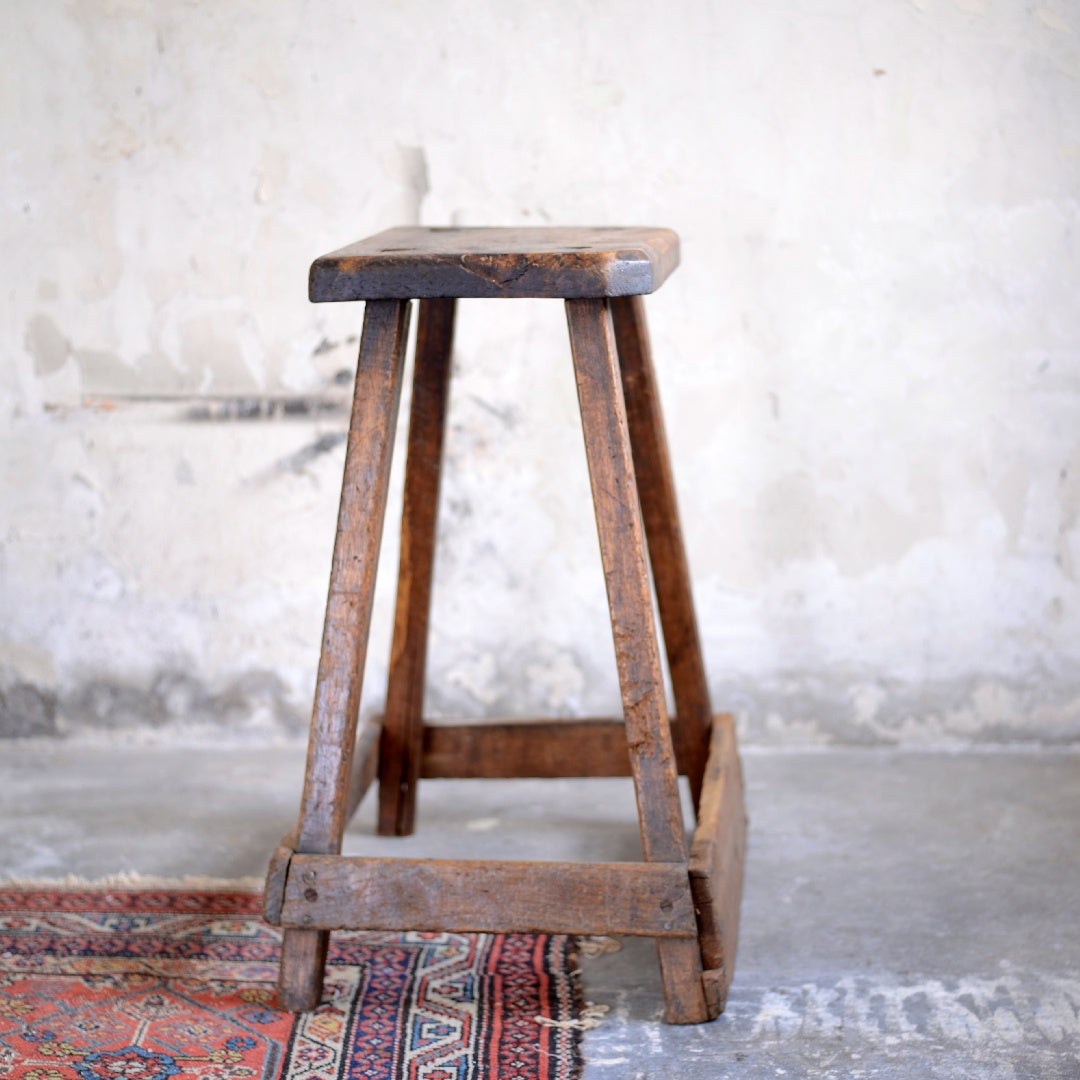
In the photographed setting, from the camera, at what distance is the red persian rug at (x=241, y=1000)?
1945 millimetres

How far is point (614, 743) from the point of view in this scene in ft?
9.37

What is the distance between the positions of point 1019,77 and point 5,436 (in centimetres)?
255

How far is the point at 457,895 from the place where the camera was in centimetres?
206

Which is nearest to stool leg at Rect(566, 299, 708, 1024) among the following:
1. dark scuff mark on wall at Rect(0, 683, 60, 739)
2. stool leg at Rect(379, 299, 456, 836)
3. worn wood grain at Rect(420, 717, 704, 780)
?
stool leg at Rect(379, 299, 456, 836)

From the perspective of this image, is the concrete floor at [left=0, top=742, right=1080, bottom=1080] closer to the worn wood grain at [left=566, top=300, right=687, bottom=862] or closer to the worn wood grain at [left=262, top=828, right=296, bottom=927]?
the worn wood grain at [left=566, top=300, right=687, bottom=862]

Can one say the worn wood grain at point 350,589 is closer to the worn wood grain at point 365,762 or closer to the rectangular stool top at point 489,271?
the rectangular stool top at point 489,271

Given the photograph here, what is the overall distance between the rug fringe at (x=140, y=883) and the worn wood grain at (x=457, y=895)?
1.92ft

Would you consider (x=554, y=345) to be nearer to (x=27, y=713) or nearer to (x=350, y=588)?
(x=350, y=588)

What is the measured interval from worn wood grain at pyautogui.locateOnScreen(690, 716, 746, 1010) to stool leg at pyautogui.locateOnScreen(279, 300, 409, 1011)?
54cm

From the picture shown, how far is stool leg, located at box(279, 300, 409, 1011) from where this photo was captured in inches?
81.1

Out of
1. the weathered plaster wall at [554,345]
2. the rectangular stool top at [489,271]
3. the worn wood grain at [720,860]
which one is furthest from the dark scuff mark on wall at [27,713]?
the rectangular stool top at [489,271]

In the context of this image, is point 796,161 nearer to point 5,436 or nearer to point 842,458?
point 842,458

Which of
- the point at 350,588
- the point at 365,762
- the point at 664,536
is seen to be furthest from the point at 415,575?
the point at 350,588

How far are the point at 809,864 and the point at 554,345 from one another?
135 centimetres
